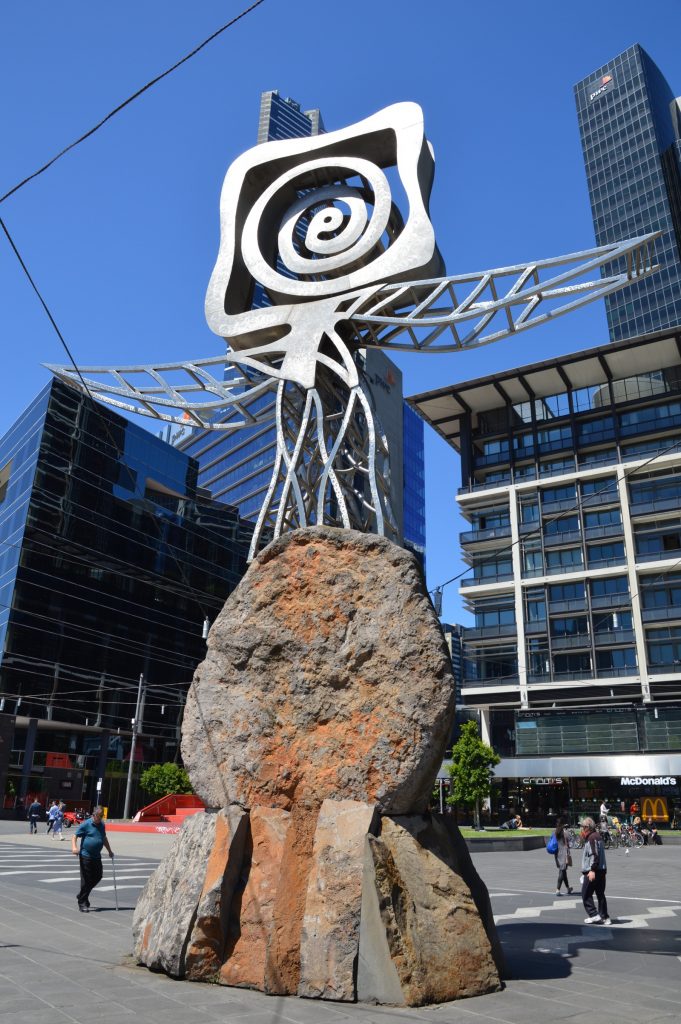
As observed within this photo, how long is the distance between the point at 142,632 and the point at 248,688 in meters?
45.8

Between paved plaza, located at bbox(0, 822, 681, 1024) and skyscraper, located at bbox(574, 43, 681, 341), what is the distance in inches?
4122

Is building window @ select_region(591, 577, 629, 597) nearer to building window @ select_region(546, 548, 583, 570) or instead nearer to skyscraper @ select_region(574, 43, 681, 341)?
building window @ select_region(546, 548, 583, 570)

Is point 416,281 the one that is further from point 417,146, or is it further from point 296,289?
point 417,146

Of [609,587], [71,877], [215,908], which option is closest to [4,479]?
[71,877]

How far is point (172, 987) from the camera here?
6.52 m

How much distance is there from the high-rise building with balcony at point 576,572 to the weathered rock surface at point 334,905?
4190 centimetres

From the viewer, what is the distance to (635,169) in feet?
372

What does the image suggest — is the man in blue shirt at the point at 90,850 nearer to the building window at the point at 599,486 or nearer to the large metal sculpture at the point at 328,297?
the large metal sculpture at the point at 328,297

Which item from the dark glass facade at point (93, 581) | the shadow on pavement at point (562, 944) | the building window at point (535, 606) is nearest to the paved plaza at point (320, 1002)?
the shadow on pavement at point (562, 944)

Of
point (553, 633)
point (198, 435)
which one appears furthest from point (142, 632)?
point (198, 435)

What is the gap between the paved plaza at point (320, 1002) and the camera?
5711 mm

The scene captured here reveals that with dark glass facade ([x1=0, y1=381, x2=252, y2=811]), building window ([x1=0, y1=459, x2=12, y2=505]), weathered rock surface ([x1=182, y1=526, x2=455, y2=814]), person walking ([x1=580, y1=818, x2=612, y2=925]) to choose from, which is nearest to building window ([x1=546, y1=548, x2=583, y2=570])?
dark glass facade ([x1=0, y1=381, x2=252, y2=811])

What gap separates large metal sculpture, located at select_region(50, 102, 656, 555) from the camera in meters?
11.8

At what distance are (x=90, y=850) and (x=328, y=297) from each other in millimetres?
9067
